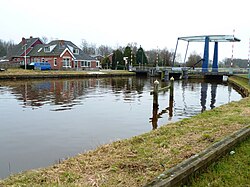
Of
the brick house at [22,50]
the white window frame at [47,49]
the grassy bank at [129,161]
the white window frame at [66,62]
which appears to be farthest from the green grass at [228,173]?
the brick house at [22,50]

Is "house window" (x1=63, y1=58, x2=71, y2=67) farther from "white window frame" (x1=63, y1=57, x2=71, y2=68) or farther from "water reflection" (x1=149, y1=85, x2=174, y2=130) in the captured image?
"water reflection" (x1=149, y1=85, x2=174, y2=130)

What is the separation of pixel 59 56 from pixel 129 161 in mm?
44874

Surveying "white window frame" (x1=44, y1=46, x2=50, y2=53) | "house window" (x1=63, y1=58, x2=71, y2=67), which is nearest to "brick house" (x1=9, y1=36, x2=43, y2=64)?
"white window frame" (x1=44, y1=46, x2=50, y2=53)

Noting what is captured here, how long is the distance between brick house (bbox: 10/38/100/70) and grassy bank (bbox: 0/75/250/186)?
142ft

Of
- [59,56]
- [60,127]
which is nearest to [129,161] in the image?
[60,127]

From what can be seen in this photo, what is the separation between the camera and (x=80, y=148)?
23.0ft

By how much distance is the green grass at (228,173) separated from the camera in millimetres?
3508

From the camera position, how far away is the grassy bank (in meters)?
3.63

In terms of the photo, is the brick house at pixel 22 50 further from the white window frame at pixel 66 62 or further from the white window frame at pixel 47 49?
the white window frame at pixel 66 62

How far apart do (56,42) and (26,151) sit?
152 ft

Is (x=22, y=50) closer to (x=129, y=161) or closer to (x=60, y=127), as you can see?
(x=60, y=127)

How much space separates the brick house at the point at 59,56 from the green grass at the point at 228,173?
147 feet

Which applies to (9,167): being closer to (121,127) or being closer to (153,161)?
(153,161)

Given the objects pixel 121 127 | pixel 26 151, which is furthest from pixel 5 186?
pixel 121 127
